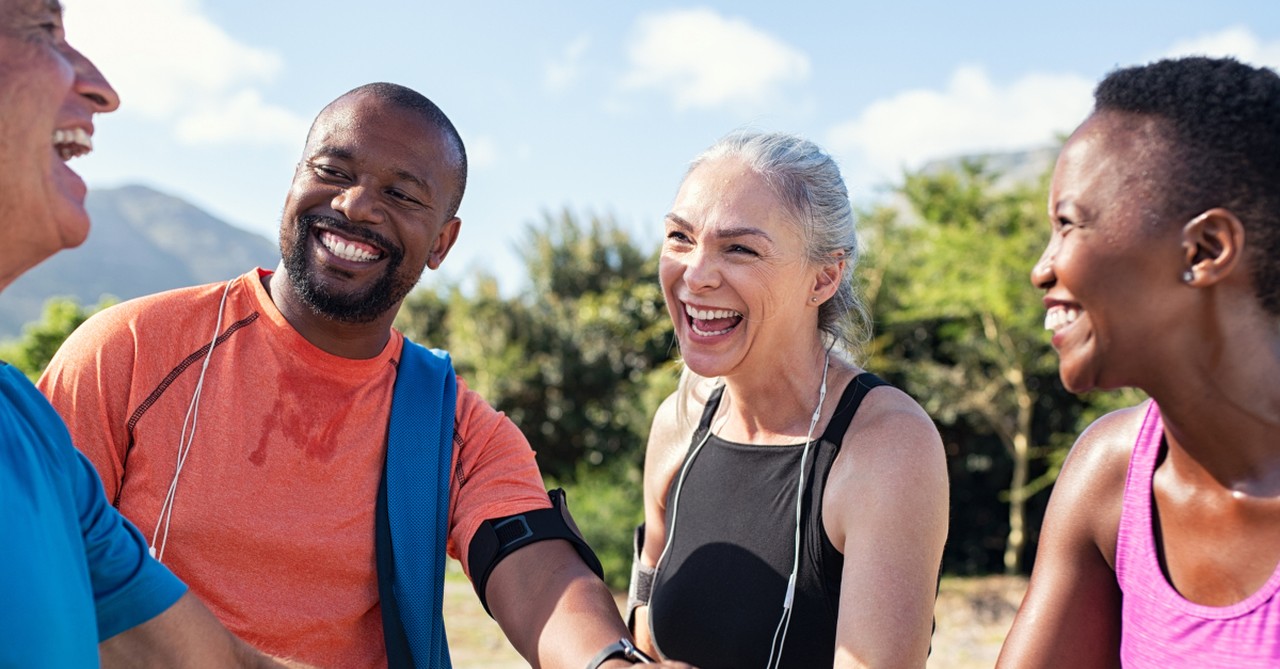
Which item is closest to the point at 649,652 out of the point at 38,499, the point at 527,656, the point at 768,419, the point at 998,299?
the point at 527,656

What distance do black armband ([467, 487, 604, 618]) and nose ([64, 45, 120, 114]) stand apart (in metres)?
1.33

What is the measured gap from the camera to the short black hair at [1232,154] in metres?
1.61

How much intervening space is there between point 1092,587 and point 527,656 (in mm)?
1291

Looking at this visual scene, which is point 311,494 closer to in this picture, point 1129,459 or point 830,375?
point 830,375

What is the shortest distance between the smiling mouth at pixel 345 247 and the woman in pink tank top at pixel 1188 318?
168 centimetres

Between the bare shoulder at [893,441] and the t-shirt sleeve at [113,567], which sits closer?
the t-shirt sleeve at [113,567]

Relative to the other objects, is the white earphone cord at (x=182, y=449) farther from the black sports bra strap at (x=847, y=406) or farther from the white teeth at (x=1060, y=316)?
the white teeth at (x=1060, y=316)

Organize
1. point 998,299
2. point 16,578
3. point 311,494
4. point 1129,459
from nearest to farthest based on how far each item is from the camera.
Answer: point 16,578 → point 1129,459 → point 311,494 → point 998,299

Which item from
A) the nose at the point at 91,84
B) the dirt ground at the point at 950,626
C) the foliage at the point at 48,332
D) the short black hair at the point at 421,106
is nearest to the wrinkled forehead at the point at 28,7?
the nose at the point at 91,84

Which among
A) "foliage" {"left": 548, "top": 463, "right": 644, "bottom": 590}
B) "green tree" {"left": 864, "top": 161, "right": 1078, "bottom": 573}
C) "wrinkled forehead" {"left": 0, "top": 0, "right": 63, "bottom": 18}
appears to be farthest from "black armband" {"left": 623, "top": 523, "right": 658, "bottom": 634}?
"green tree" {"left": 864, "top": 161, "right": 1078, "bottom": 573}

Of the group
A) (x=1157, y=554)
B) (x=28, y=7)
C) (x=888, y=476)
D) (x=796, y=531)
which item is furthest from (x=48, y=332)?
(x=1157, y=554)

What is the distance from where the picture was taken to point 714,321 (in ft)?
9.38

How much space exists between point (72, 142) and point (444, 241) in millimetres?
1461

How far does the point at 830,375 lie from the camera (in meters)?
2.82
